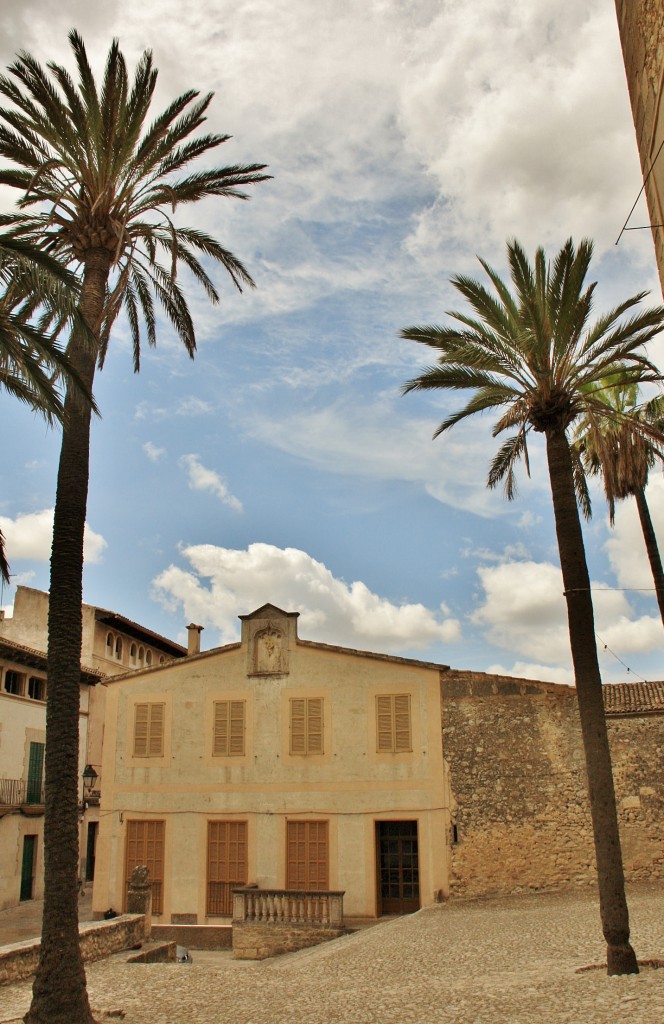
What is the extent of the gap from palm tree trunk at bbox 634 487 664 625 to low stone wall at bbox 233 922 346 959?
10835mm

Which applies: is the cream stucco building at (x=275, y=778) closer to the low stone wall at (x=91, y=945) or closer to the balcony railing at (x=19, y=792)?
the low stone wall at (x=91, y=945)

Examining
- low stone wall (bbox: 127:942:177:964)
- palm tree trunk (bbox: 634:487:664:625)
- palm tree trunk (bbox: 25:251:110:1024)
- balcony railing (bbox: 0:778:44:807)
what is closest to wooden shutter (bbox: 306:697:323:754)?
low stone wall (bbox: 127:942:177:964)

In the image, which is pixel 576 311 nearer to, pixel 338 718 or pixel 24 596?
pixel 338 718

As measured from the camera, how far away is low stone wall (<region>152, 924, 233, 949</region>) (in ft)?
70.7

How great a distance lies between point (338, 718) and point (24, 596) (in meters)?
20.8

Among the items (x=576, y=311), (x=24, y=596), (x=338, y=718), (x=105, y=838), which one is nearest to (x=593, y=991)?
(x=576, y=311)

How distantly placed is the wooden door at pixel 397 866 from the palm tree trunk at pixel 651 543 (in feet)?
30.0

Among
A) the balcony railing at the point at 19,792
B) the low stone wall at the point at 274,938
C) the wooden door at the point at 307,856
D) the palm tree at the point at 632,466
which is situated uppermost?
the palm tree at the point at 632,466

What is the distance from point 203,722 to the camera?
952 inches

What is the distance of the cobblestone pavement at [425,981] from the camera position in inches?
396

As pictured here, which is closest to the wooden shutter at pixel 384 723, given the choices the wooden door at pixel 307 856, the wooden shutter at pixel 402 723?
the wooden shutter at pixel 402 723

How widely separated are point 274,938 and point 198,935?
3531mm

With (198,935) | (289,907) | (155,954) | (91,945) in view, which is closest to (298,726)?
(289,907)

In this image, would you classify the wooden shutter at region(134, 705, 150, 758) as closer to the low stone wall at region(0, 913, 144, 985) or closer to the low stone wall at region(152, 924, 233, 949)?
the low stone wall at region(152, 924, 233, 949)
